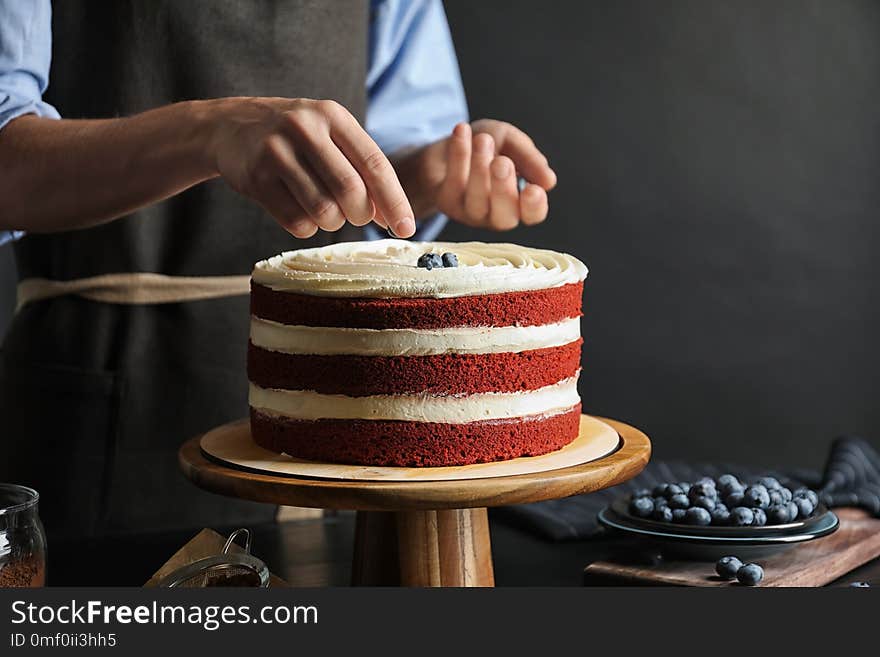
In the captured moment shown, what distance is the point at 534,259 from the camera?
1388 mm

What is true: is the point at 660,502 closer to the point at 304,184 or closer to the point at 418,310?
the point at 418,310

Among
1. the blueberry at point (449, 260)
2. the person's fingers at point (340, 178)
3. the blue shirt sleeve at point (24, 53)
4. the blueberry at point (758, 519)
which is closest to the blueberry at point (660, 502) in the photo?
the blueberry at point (758, 519)

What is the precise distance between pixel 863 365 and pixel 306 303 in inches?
97.6

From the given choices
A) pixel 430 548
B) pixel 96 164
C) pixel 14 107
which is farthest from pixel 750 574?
pixel 14 107

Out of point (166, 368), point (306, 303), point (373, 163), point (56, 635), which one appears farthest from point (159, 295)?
point (56, 635)

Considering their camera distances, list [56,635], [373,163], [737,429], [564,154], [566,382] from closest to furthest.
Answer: [56,635]
[373,163]
[566,382]
[564,154]
[737,429]

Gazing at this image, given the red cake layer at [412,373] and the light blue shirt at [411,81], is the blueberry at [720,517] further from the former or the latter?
the light blue shirt at [411,81]

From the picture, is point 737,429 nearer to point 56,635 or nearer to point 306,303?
point 306,303

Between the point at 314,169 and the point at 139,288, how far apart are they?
2.09 feet

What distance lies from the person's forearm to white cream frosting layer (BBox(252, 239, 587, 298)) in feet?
0.50

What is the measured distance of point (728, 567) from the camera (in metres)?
1.25

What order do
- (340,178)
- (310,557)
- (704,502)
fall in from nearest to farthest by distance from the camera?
(340,178)
(704,502)
(310,557)

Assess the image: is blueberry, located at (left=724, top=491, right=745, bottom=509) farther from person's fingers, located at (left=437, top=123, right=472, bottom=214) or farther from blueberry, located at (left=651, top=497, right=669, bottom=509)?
person's fingers, located at (left=437, top=123, right=472, bottom=214)

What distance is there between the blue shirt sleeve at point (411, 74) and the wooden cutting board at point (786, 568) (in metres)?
0.82
